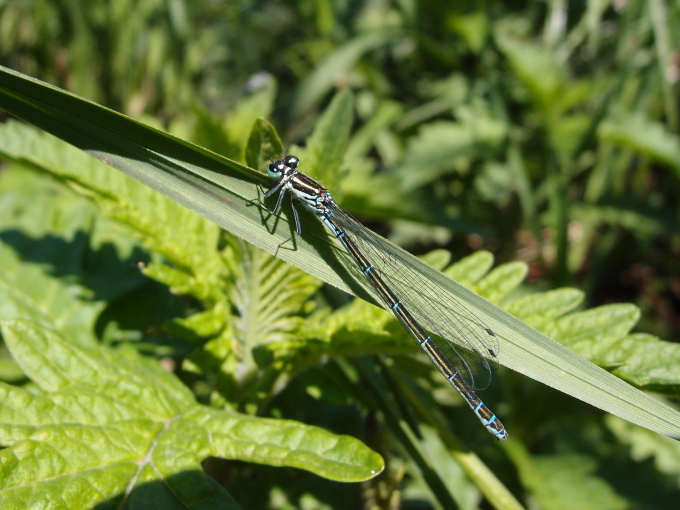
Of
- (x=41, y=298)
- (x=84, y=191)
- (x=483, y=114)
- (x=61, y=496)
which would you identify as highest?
(x=483, y=114)

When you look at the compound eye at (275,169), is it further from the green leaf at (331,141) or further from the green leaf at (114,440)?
the green leaf at (114,440)

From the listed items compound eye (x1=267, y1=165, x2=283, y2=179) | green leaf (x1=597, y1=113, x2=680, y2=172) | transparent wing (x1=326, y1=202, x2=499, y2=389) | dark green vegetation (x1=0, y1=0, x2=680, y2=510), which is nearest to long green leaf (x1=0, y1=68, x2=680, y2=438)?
dark green vegetation (x1=0, y1=0, x2=680, y2=510)

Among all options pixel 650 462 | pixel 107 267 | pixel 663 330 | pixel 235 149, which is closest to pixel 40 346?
pixel 107 267

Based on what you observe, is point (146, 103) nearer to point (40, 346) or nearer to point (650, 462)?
point (40, 346)

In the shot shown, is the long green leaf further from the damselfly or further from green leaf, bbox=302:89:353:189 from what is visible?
green leaf, bbox=302:89:353:189

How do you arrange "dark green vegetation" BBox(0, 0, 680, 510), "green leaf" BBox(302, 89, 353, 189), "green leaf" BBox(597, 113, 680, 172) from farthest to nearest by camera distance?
"green leaf" BBox(597, 113, 680, 172) < "green leaf" BBox(302, 89, 353, 189) < "dark green vegetation" BBox(0, 0, 680, 510)

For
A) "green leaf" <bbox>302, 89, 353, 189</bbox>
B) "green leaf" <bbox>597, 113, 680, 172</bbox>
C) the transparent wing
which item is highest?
"green leaf" <bbox>597, 113, 680, 172</bbox>
